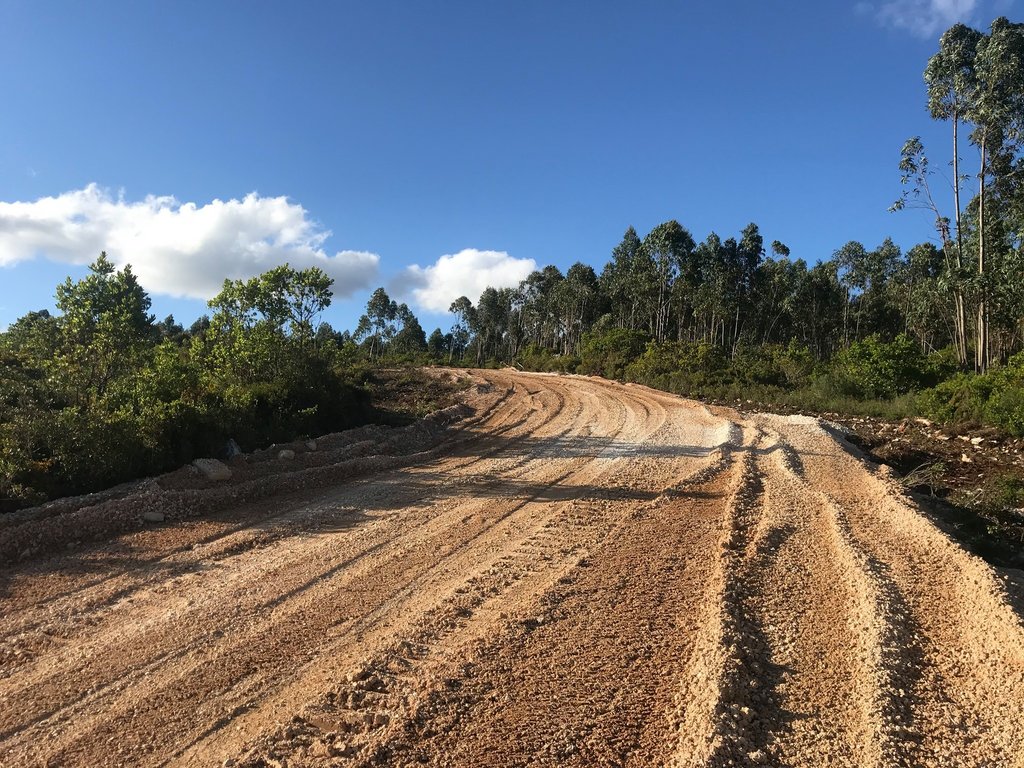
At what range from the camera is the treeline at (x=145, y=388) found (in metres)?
7.66

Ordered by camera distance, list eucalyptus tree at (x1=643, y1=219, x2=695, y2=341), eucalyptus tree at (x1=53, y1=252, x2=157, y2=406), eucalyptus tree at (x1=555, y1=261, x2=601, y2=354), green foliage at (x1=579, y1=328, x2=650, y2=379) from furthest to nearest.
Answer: eucalyptus tree at (x1=555, y1=261, x2=601, y2=354) < eucalyptus tree at (x1=643, y1=219, x2=695, y2=341) < green foliage at (x1=579, y1=328, x2=650, y2=379) < eucalyptus tree at (x1=53, y1=252, x2=157, y2=406)

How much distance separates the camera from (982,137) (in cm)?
2220

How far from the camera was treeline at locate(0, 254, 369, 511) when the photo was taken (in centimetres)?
766

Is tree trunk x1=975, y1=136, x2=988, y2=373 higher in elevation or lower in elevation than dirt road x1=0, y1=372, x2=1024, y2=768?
higher

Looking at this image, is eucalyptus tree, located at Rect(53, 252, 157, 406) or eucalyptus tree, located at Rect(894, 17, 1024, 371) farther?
eucalyptus tree, located at Rect(894, 17, 1024, 371)

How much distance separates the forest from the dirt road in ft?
9.36

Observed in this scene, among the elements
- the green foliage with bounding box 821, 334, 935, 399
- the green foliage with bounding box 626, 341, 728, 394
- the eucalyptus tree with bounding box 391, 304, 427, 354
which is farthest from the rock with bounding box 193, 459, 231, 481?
the eucalyptus tree with bounding box 391, 304, 427, 354

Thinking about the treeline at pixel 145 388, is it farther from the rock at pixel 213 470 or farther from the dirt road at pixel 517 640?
the dirt road at pixel 517 640

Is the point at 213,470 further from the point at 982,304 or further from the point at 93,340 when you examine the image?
the point at 982,304

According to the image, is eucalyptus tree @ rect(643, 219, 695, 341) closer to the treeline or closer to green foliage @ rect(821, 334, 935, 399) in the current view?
green foliage @ rect(821, 334, 935, 399)

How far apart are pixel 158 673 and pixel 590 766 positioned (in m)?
2.70

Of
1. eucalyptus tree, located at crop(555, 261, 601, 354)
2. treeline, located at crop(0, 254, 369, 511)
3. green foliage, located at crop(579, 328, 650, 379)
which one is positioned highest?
eucalyptus tree, located at crop(555, 261, 601, 354)

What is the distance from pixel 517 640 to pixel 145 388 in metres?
9.10

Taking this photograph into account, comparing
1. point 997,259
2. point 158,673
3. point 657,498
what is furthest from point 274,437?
point 997,259
